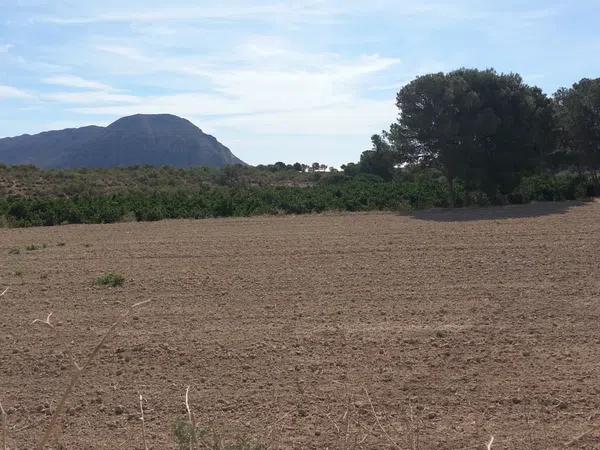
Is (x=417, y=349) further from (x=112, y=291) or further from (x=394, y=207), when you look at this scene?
(x=394, y=207)

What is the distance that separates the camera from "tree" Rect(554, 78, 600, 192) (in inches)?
1422

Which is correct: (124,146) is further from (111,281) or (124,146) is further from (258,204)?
(111,281)

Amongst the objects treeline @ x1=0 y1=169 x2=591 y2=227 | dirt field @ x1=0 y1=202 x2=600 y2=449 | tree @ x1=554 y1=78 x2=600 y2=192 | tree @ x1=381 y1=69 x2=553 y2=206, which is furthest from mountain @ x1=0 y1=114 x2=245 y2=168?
dirt field @ x1=0 y1=202 x2=600 y2=449

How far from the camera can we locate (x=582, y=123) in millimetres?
36125

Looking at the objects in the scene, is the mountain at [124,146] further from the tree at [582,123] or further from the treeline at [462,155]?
the tree at [582,123]

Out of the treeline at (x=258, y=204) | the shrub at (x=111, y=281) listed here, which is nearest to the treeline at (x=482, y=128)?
the treeline at (x=258, y=204)

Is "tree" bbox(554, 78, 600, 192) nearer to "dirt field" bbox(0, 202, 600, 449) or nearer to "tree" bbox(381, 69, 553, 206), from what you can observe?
"tree" bbox(381, 69, 553, 206)

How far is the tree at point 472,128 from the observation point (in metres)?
32.5

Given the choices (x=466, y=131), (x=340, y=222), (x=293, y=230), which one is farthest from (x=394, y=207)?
(x=293, y=230)

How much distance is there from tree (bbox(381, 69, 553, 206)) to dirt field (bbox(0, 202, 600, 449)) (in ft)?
46.9

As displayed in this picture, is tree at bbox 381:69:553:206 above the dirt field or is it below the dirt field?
above

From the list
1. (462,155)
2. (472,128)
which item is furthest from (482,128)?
(462,155)

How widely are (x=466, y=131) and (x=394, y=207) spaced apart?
15.6 feet

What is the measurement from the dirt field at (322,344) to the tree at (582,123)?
62.5ft
